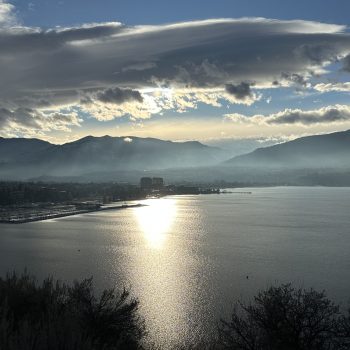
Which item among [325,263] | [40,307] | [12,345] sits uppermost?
[12,345]

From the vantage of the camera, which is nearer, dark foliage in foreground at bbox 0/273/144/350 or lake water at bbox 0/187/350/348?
dark foliage in foreground at bbox 0/273/144/350

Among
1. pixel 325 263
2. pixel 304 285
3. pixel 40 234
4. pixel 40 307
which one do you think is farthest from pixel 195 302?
pixel 40 234

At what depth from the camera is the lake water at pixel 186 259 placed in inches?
717

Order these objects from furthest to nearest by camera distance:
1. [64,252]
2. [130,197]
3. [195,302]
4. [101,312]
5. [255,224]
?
[130,197] → [255,224] → [64,252] → [195,302] → [101,312]

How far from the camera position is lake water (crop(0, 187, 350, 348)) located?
59.8 feet

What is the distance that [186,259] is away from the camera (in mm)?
28984

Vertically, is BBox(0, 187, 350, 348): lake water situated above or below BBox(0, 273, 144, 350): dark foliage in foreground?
below

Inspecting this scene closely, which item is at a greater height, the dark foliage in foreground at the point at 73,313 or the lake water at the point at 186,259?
the dark foliage in foreground at the point at 73,313

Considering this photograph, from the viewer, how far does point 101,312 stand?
494 inches

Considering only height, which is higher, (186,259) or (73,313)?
(73,313)

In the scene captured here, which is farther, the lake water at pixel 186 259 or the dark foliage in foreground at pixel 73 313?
the lake water at pixel 186 259

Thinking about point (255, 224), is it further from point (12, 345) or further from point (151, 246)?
point (12, 345)

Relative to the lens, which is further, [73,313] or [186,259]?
[186,259]

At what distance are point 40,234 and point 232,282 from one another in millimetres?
24674
